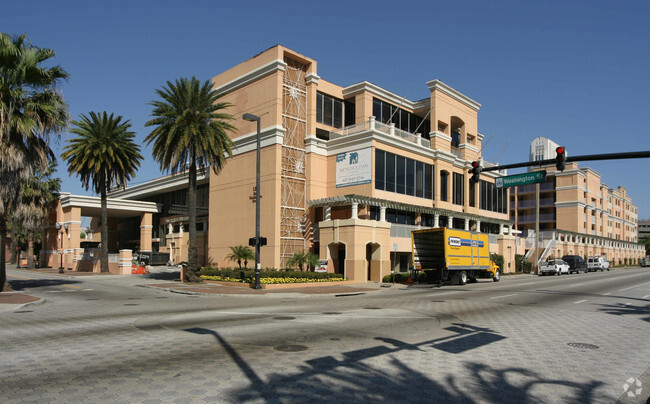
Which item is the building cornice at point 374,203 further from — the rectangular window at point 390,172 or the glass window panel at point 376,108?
the glass window panel at point 376,108

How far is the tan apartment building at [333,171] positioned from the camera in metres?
36.1

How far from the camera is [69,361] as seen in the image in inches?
333

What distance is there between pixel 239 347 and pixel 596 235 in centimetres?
9718

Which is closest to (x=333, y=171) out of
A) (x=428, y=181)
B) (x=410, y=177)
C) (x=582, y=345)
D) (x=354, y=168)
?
(x=354, y=168)

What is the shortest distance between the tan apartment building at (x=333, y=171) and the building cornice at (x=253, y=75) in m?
0.09

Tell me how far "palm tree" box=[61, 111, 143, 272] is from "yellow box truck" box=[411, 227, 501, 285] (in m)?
28.6

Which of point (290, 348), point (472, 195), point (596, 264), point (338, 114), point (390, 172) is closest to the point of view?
point (290, 348)

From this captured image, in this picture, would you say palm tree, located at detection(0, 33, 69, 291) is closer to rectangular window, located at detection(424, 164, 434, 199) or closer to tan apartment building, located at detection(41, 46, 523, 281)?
tan apartment building, located at detection(41, 46, 523, 281)

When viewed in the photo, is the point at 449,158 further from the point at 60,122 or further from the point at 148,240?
the point at 148,240

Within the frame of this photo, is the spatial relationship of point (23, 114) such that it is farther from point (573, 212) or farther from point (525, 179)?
point (573, 212)

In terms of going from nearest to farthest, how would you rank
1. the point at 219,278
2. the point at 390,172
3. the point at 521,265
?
the point at 219,278, the point at 390,172, the point at 521,265

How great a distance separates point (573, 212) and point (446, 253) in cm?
6509

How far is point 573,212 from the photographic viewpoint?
274ft

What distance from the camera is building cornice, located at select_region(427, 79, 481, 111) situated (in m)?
45.0
